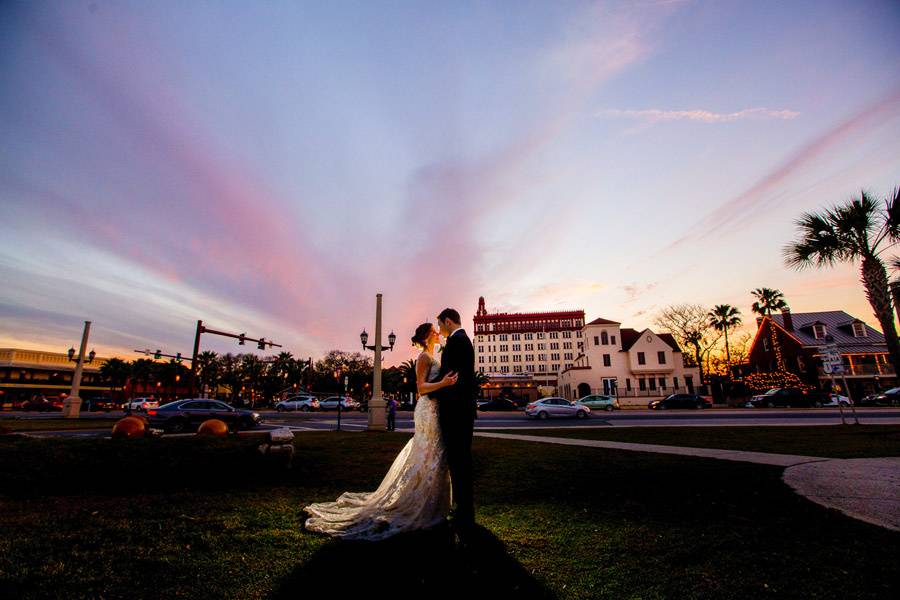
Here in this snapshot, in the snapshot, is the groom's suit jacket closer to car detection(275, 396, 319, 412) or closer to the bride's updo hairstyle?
the bride's updo hairstyle

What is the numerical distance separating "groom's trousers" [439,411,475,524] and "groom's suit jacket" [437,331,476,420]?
0.22ft

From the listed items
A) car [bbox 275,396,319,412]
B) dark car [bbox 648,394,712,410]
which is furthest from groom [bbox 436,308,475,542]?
car [bbox 275,396,319,412]

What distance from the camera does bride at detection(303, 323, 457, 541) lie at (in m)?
4.31

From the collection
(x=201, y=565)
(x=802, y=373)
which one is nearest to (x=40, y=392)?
(x=201, y=565)

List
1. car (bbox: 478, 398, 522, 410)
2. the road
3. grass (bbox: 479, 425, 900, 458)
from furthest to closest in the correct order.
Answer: car (bbox: 478, 398, 522, 410)
the road
grass (bbox: 479, 425, 900, 458)

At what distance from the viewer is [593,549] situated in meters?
3.81

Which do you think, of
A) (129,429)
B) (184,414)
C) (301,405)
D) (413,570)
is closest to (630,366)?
(301,405)

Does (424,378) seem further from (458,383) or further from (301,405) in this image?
(301,405)

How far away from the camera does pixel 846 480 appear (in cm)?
625

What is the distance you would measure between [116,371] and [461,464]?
9671 centimetres

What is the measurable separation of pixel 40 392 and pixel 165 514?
10878cm

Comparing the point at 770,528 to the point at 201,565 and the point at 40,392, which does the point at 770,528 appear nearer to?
the point at 201,565

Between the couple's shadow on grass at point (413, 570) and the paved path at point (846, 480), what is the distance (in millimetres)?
4052

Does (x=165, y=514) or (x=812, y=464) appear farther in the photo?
(x=812, y=464)
